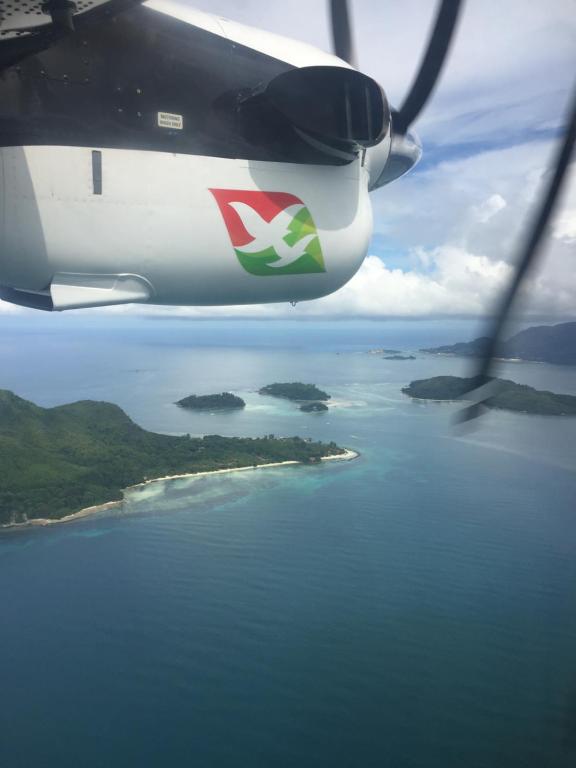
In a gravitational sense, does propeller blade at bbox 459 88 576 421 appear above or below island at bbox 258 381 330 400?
above

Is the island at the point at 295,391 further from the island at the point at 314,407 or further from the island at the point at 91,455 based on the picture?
the island at the point at 91,455

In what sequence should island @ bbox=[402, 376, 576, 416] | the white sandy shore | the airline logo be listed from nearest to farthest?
the airline logo
the white sandy shore
island @ bbox=[402, 376, 576, 416]

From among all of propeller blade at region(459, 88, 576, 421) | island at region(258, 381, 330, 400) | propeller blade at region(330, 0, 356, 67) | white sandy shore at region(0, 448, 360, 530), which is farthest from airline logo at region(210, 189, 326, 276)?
island at region(258, 381, 330, 400)

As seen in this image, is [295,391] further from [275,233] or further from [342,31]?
[275,233]

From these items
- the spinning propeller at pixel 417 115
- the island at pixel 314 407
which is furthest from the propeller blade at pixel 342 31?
the island at pixel 314 407

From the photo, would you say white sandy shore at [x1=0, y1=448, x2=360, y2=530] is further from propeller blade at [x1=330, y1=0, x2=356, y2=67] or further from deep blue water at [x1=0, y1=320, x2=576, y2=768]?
propeller blade at [x1=330, y1=0, x2=356, y2=67]

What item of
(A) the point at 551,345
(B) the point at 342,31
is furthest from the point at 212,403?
(B) the point at 342,31

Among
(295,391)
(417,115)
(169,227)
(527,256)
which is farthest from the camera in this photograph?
(295,391)

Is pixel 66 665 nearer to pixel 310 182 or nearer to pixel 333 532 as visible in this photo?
pixel 333 532
